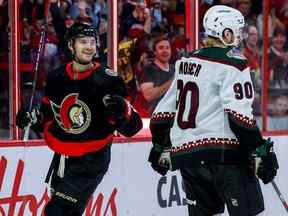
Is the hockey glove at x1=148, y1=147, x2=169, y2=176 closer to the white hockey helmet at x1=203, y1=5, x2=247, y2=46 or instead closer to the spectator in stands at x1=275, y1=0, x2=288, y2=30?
the white hockey helmet at x1=203, y1=5, x2=247, y2=46

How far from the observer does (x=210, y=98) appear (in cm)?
623

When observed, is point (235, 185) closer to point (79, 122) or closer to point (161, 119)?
point (161, 119)

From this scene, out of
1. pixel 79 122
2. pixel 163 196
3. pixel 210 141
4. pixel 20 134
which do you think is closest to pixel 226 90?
pixel 210 141

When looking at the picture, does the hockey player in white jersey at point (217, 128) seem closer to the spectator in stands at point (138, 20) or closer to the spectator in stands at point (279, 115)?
the spectator in stands at point (138, 20)

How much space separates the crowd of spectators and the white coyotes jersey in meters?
1.47

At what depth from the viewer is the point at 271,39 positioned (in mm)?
9484

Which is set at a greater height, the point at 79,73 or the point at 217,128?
the point at 79,73

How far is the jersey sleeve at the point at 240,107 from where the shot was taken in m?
6.12

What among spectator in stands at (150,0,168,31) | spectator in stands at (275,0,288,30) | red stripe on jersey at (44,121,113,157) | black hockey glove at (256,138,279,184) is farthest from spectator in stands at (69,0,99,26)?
spectator in stands at (275,0,288,30)

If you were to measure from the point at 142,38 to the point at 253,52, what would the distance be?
53.4 inches

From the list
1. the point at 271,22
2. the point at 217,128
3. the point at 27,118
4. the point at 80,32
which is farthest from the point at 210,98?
→ the point at 271,22

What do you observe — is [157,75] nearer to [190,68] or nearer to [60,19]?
[60,19]

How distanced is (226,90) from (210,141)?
315 mm

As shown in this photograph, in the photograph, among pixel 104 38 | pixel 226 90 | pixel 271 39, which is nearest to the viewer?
pixel 226 90
